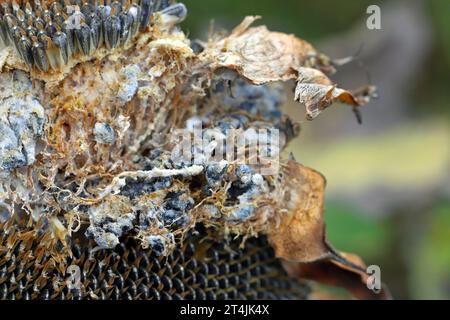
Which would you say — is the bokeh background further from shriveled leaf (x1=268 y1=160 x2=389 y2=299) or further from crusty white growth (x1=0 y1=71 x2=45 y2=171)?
crusty white growth (x1=0 y1=71 x2=45 y2=171)

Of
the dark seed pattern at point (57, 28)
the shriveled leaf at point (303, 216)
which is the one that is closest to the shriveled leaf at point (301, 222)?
the shriveled leaf at point (303, 216)

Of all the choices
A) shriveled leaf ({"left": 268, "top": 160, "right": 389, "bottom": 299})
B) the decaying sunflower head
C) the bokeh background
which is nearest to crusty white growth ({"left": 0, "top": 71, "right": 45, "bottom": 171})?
the decaying sunflower head

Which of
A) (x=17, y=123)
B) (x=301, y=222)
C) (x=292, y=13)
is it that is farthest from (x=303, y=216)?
(x=292, y=13)

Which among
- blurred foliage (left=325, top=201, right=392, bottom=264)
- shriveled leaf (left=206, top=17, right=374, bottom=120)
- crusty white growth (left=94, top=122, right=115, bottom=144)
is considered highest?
shriveled leaf (left=206, top=17, right=374, bottom=120)

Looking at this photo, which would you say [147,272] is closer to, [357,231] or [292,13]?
[357,231]

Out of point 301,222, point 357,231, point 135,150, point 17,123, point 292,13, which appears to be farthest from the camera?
point 292,13
